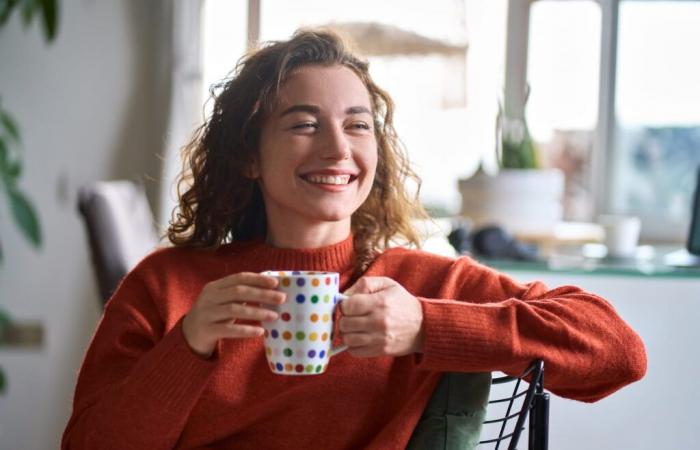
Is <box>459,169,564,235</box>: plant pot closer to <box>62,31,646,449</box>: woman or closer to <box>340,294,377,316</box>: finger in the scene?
<box>62,31,646,449</box>: woman

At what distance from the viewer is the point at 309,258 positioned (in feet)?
4.38

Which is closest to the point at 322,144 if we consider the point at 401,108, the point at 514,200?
the point at 514,200

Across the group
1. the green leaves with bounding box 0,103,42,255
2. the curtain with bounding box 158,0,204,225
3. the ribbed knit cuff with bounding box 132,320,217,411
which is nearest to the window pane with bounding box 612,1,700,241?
the curtain with bounding box 158,0,204,225

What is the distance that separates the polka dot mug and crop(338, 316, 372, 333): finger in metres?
0.01

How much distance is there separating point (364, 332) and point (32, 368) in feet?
9.72

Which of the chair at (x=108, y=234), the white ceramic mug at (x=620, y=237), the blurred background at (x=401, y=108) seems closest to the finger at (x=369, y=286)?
the chair at (x=108, y=234)

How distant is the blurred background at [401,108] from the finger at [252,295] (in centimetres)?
260

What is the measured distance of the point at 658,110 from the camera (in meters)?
3.57

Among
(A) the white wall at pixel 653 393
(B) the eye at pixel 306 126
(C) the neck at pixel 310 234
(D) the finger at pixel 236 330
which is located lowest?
(A) the white wall at pixel 653 393

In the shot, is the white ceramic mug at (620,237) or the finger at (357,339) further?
the white ceramic mug at (620,237)

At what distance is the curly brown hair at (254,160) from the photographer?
1.33 meters

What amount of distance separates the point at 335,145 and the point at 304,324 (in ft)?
1.09

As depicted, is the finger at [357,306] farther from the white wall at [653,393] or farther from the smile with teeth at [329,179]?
the white wall at [653,393]

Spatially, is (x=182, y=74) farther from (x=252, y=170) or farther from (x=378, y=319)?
(x=378, y=319)
